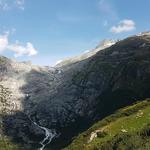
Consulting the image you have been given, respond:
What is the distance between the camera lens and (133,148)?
200m

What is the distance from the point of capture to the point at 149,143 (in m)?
198

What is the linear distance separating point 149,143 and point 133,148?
795 centimetres
